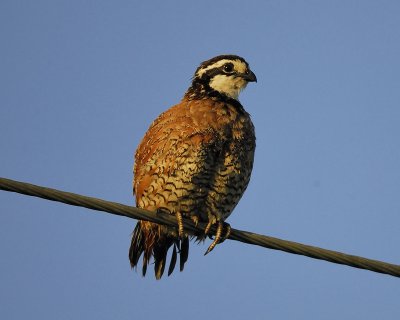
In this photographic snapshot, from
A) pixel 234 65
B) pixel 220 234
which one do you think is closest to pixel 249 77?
pixel 234 65

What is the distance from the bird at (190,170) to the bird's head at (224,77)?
25 centimetres

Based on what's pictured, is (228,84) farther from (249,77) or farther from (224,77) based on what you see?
(249,77)

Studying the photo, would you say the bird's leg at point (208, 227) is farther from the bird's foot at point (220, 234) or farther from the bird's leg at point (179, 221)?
the bird's leg at point (179, 221)

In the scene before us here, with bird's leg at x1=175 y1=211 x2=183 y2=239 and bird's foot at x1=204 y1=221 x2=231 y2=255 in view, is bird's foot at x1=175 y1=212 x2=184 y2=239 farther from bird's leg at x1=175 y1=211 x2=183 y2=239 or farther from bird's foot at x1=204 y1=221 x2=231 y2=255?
bird's foot at x1=204 y1=221 x2=231 y2=255

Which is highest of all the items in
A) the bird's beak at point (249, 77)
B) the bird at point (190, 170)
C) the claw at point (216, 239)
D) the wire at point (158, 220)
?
the bird's beak at point (249, 77)

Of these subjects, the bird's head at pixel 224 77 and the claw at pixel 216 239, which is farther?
the bird's head at pixel 224 77

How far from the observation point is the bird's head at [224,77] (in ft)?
34.2

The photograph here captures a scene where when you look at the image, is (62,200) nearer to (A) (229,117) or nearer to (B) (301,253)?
(B) (301,253)

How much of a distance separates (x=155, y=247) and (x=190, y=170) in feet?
4.97

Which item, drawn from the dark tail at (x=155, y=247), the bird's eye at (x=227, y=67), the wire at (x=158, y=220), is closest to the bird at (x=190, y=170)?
the dark tail at (x=155, y=247)

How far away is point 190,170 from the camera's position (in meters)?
8.98

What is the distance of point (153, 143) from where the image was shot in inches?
370

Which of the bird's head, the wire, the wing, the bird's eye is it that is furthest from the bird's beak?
the wire

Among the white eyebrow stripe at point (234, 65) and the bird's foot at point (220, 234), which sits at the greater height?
the white eyebrow stripe at point (234, 65)
